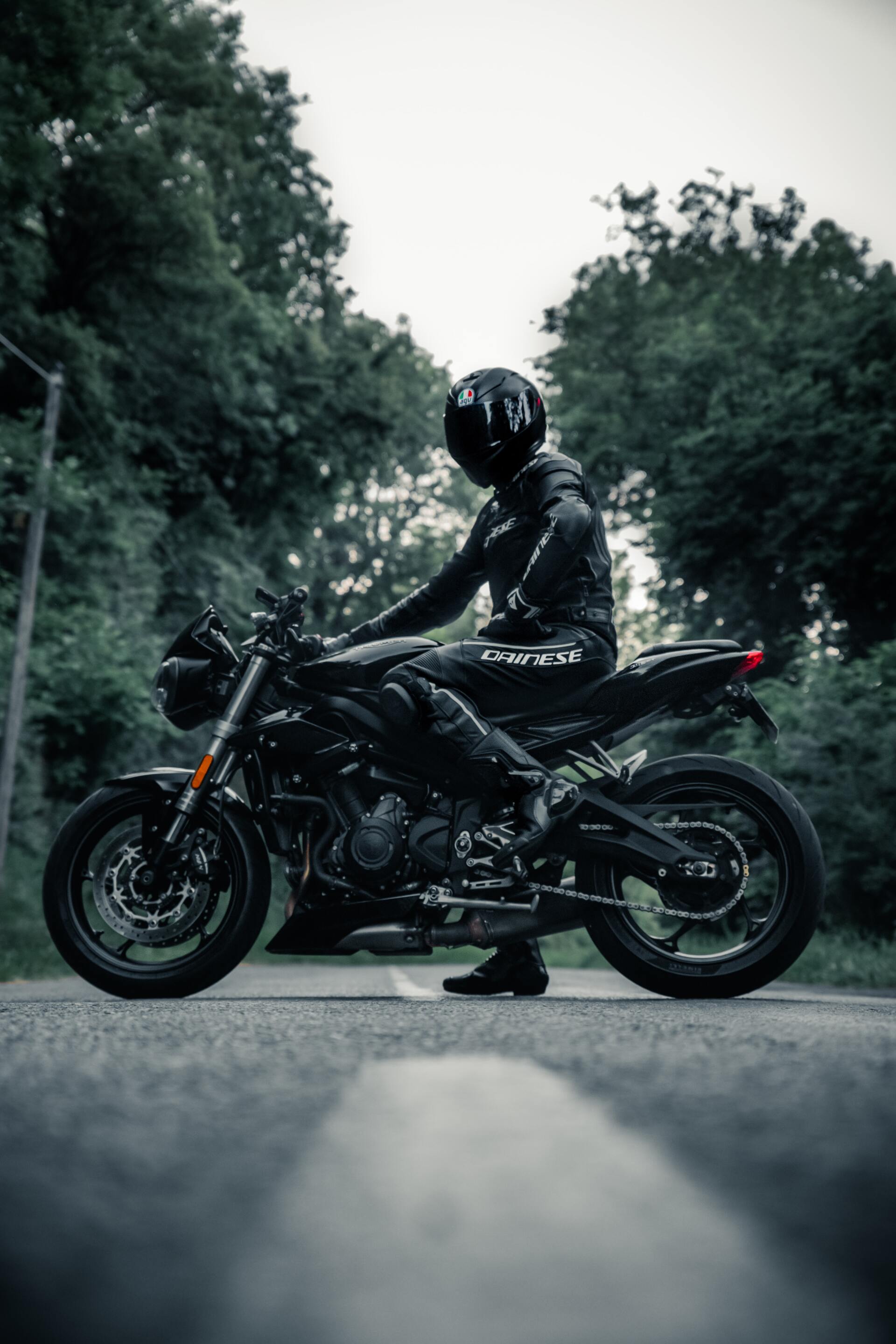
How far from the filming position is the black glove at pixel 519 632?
15.2 feet

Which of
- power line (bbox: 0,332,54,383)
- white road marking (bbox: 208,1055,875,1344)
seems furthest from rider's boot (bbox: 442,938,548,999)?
power line (bbox: 0,332,54,383)

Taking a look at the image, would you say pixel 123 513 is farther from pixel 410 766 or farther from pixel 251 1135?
pixel 251 1135

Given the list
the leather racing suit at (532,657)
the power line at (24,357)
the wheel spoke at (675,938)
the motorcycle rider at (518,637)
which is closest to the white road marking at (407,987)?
the motorcycle rider at (518,637)

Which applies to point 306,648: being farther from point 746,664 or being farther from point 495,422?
point 746,664

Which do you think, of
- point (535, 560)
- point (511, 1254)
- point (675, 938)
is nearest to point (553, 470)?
point (535, 560)

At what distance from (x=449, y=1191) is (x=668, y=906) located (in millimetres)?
2905

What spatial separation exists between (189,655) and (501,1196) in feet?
12.1

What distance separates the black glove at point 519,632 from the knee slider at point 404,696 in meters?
0.32

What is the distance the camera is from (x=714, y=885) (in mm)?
4395

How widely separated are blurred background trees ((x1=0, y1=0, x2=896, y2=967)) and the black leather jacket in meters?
10.1

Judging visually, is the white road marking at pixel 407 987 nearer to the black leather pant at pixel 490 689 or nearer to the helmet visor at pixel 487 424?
the black leather pant at pixel 490 689

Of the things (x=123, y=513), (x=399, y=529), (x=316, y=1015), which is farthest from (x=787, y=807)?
(x=399, y=529)

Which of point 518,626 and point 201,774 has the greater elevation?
point 518,626

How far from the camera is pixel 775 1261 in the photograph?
1.39 metres
